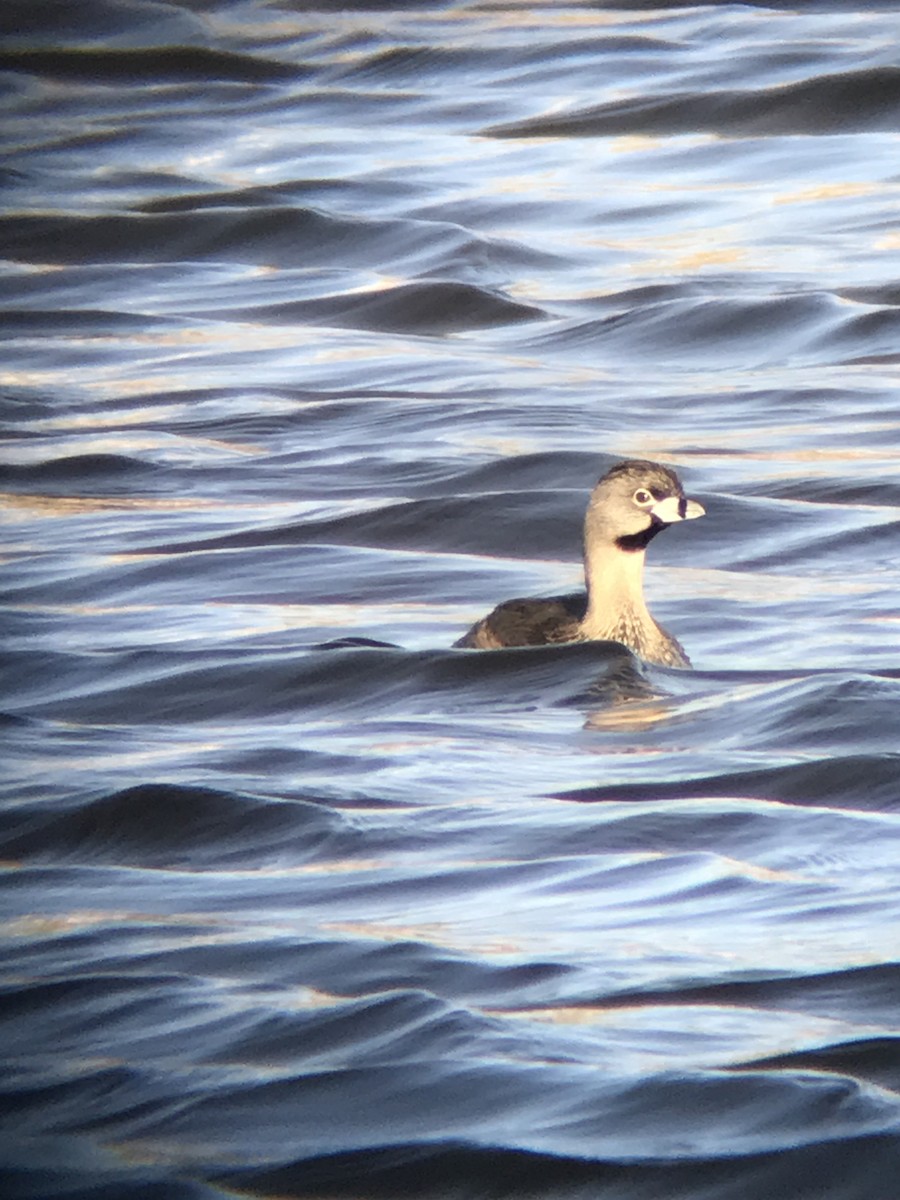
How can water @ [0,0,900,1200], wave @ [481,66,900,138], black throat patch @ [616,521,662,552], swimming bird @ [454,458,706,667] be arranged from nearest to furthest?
water @ [0,0,900,1200], swimming bird @ [454,458,706,667], black throat patch @ [616,521,662,552], wave @ [481,66,900,138]

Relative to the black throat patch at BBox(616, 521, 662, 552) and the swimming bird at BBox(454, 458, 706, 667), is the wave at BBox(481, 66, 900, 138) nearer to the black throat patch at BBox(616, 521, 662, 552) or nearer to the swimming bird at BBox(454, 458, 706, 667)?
the swimming bird at BBox(454, 458, 706, 667)

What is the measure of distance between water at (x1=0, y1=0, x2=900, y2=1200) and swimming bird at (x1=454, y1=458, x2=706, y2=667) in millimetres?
129

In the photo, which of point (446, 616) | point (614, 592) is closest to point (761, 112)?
point (446, 616)

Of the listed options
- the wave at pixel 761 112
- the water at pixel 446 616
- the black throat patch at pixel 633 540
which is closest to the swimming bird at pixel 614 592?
the black throat patch at pixel 633 540

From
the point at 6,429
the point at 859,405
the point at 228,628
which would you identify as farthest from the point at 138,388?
the point at 228,628

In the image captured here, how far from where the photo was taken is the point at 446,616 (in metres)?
10.3

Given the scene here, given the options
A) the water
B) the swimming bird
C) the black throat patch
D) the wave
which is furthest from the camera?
the wave

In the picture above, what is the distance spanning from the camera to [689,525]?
11.6m

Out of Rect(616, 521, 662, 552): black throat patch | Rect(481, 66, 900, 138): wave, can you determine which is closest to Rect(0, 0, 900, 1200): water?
Rect(481, 66, 900, 138): wave

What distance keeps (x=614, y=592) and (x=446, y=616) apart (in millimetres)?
735

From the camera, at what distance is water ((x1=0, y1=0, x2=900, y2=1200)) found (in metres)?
4.89

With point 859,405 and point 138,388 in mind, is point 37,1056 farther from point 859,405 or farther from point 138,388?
point 138,388

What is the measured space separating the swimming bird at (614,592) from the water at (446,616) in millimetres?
129

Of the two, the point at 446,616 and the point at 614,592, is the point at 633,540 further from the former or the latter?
the point at 446,616
